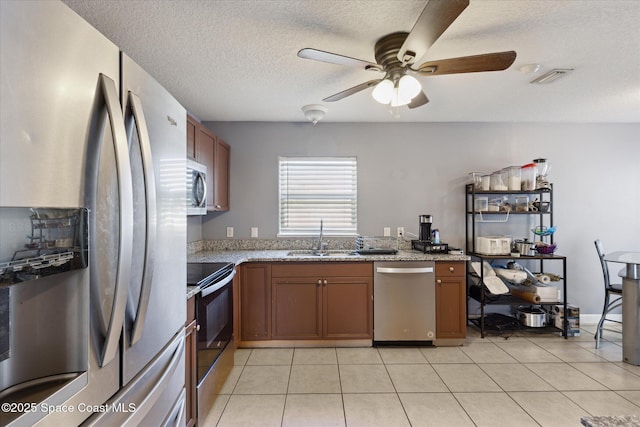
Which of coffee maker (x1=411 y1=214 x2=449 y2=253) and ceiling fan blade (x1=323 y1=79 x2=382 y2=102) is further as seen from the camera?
coffee maker (x1=411 y1=214 x2=449 y2=253)

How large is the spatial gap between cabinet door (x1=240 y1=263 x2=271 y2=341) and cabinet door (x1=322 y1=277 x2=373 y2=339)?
1.82 feet

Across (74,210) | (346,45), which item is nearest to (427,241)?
(346,45)

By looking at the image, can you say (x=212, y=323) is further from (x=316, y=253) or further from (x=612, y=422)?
(x=612, y=422)

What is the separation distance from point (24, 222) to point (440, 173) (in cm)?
371

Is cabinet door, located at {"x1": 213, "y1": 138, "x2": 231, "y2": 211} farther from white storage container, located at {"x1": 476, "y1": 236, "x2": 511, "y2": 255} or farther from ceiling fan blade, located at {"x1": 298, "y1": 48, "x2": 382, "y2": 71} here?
white storage container, located at {"x1": 476, "y1": 236, "x2": 511, "y2": 255}

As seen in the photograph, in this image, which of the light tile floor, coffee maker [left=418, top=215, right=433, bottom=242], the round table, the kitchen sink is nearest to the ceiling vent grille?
coffee maker [left=418, top=215, right=433, bottom=242]

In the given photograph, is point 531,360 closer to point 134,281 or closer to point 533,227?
point 533,227

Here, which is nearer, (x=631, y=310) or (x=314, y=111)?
(x=631, y=310)

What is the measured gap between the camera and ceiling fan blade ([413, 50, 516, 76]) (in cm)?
162

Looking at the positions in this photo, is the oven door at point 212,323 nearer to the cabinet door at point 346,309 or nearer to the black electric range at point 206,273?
the black electric range at point 206,273

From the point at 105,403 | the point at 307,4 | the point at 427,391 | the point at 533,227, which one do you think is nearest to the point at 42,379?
the point at 105,403

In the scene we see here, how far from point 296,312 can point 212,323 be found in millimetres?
1069

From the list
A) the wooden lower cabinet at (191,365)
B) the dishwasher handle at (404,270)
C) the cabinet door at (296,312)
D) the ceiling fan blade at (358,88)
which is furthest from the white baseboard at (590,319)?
the wooden lower cabinet at (191,365)

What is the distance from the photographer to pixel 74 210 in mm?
690
